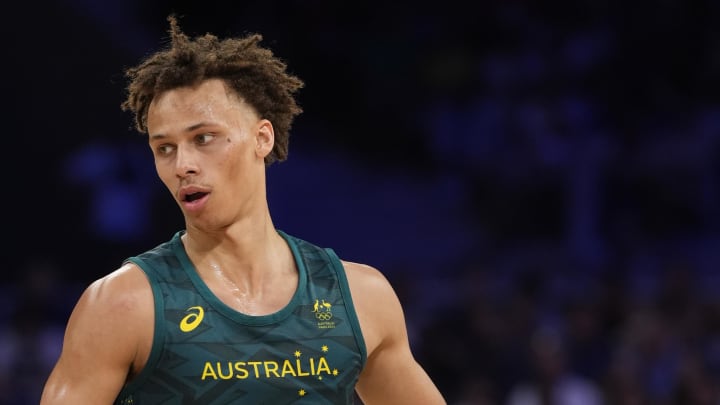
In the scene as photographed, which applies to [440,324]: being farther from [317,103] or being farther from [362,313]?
[362,313]

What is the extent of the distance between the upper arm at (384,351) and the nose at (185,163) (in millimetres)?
535

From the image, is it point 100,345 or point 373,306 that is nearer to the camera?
point 100,345

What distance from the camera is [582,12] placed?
7.98 meters

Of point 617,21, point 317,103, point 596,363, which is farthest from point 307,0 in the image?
point 596,363

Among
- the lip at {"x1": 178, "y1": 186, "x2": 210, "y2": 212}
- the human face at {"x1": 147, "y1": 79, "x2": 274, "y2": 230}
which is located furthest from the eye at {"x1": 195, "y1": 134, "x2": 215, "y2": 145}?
the lip at {"x1": 178, "y1": 186, "x2": 210, "y2": 212}

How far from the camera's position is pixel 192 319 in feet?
8.76

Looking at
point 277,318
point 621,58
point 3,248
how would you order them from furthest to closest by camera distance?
1. point 621,58
2. point 3,248
3. point 277,318

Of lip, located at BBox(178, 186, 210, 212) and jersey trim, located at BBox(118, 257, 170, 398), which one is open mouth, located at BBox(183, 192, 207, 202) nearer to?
lip, located at BBox(178, 186, 210, 212)

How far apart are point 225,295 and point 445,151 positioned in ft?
17.5

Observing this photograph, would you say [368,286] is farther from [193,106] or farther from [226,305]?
[193,106]

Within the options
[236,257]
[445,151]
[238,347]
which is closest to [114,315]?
[238,347]

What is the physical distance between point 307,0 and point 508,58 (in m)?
1.51

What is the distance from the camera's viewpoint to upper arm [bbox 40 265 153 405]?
251 centimetres

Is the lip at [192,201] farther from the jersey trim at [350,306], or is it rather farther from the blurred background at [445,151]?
the blurred background at [445,151]
